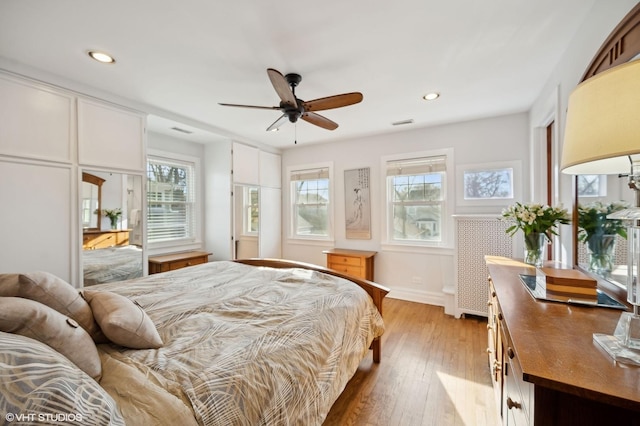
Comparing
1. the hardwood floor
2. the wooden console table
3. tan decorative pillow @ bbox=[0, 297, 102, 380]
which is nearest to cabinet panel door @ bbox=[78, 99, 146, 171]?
tan decorative pillow @ bbox=[0, 297, 102, 380]

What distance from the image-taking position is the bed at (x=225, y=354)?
816mm

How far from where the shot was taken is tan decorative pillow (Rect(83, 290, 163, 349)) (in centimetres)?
112

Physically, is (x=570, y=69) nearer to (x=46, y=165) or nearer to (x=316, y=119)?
(x=316, y=119)

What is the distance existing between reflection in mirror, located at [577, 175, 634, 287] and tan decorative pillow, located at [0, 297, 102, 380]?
2.22 metres

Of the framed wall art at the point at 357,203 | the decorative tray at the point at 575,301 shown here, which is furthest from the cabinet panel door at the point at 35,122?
the decorative tray at the point at 575,301

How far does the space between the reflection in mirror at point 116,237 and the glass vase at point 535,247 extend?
12.5ft

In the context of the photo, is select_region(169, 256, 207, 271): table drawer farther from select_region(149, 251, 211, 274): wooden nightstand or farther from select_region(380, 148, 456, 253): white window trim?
select_region(380, 148, 456, 253): white window trim

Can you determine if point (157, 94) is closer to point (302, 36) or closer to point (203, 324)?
point (302, 36)

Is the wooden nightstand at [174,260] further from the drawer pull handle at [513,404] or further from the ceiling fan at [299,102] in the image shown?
the drawer pull handle at [513,404]

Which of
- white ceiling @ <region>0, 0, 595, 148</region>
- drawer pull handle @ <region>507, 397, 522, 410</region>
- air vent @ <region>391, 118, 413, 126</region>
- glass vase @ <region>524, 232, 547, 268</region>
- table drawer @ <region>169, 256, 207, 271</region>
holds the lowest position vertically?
drawer pull handle @ <region>507, 397, 522, 410</region>

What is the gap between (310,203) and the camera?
498 cm

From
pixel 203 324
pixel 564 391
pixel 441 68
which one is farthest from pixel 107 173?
pixel 564 391

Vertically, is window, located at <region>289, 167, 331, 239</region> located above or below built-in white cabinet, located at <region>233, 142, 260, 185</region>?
below

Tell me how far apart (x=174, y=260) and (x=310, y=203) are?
2.44 meters
